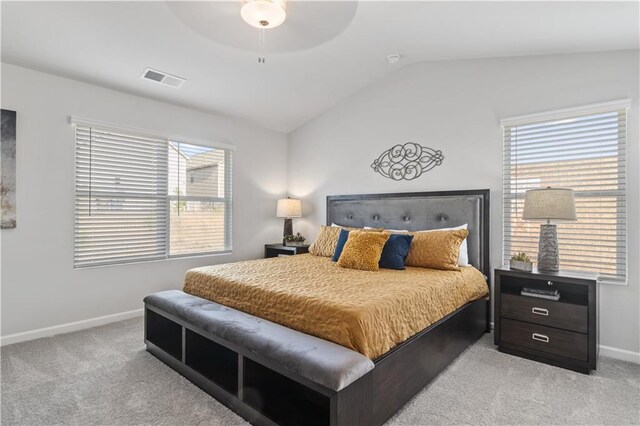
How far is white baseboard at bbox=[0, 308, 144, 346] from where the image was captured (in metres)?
2.93

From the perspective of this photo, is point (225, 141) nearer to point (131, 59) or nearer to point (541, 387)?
point (131, 59)

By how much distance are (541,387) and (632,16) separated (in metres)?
2.54

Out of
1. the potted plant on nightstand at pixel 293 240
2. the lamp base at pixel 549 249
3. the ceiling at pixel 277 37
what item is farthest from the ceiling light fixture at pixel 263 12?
the potted plant on nightstand at pixel 293 240

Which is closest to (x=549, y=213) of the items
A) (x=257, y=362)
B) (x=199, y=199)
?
(x=257, y=362)

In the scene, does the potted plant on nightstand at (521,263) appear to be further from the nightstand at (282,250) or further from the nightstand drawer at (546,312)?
the nightstand at (282,250)

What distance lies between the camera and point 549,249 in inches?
107

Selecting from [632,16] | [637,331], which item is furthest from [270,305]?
[632,16]

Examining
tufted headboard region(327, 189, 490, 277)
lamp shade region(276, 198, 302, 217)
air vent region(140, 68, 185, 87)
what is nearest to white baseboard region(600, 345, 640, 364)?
tufted headboard region(327, 189, 490, 277)

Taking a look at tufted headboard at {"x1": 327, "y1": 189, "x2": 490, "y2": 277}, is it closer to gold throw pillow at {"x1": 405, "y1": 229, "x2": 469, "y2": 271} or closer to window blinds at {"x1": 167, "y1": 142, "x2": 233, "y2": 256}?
gold throw pillow at {"x1": 405, "y1": 229, "x2": 469, "y2": 271}

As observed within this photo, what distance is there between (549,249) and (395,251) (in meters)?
1.23

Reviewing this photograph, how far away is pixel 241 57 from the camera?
128 inches

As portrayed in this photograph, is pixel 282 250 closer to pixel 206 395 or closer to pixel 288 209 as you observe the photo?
pixel 288 209

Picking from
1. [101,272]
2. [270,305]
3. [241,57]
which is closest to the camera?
[270,305]

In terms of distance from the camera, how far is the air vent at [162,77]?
326 cm
